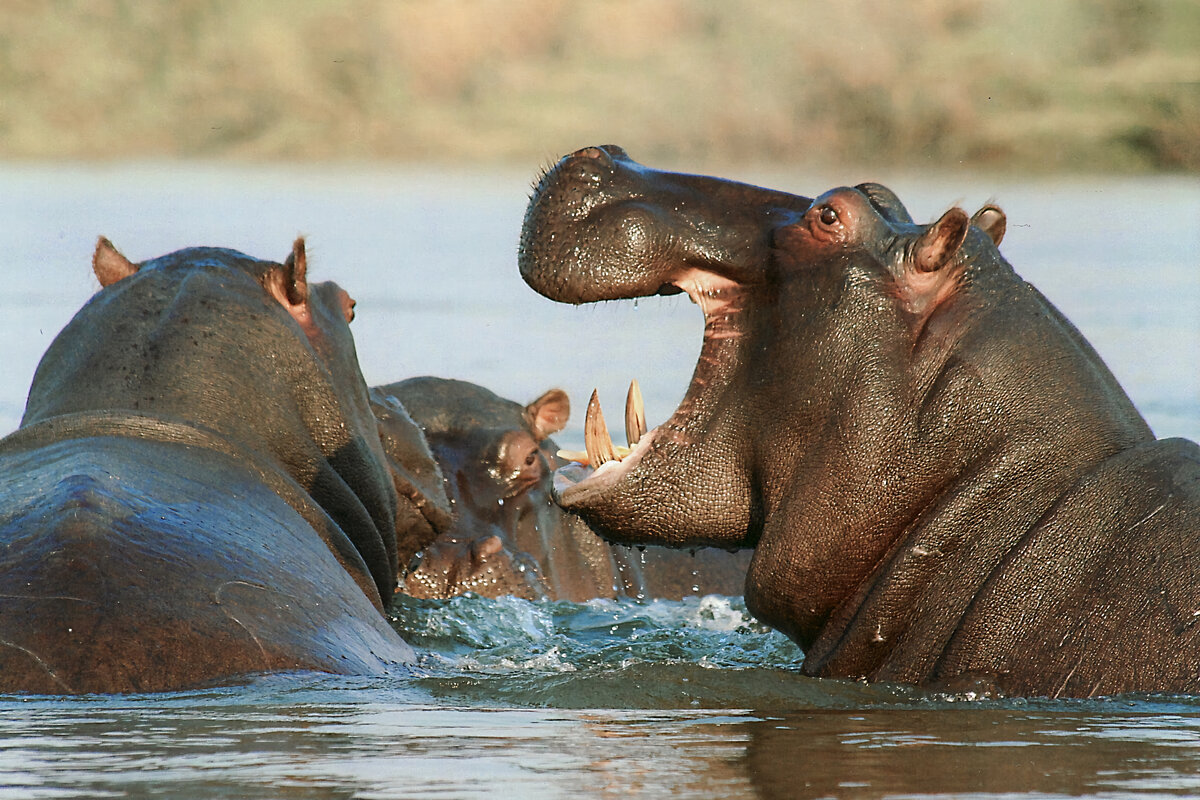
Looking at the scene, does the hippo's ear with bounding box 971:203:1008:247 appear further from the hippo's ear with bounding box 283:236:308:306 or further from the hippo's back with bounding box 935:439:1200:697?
the hippo's ear with bounding box 283:236:308:306

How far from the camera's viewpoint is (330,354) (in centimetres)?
610

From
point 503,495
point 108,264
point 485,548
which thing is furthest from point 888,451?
point 503,495

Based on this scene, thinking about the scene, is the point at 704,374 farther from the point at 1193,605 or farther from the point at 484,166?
the point at 484,166

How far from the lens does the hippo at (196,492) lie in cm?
404

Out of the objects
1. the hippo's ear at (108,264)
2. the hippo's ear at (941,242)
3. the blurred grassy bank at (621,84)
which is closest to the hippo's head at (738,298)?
the hippo's ear at (941,242)

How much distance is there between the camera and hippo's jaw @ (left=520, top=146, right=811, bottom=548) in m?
4.95

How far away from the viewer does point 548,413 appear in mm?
9203

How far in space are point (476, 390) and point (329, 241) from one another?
62.5ft

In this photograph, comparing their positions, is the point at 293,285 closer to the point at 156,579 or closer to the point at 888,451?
the point at 156,579

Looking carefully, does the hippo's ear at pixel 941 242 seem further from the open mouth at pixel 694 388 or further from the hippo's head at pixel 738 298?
the open mouth at pixel 694 388

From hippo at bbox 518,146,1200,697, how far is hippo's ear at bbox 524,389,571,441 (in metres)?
3.90

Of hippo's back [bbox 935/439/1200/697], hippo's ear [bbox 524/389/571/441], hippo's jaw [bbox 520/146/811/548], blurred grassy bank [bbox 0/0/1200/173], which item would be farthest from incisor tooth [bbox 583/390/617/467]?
blurred grassy bank [bbox 0/0/1200/173]

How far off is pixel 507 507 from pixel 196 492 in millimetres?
Result: 4287

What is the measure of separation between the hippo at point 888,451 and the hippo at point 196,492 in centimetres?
88
